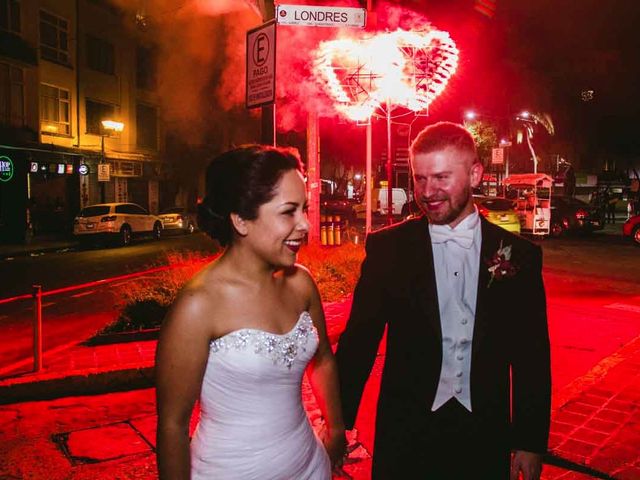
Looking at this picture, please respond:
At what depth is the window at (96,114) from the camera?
3062 centimetres

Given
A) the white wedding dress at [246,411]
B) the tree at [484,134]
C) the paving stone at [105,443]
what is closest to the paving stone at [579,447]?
the white wedding dress at [246,411]

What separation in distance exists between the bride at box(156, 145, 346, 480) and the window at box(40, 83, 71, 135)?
28.5 m

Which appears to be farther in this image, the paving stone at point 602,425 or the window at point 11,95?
the window at point 11,95

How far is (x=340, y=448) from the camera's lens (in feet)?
7.55

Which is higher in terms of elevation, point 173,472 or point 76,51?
point 76,51

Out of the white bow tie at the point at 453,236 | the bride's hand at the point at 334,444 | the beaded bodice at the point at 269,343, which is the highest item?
the white bow tie at the point at 453,236

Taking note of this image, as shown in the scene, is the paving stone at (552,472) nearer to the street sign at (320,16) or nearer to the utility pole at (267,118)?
the street sign at (320,16)

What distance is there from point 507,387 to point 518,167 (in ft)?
179

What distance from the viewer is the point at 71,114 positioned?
95.3ft

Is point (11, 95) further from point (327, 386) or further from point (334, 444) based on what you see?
point (334, 444)

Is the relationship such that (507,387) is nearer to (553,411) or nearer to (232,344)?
(232,344)

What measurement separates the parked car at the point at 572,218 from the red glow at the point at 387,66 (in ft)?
51.9

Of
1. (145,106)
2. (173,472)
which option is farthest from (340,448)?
(145,106)

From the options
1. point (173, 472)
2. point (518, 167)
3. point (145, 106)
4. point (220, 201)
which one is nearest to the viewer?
point (173, 472)
